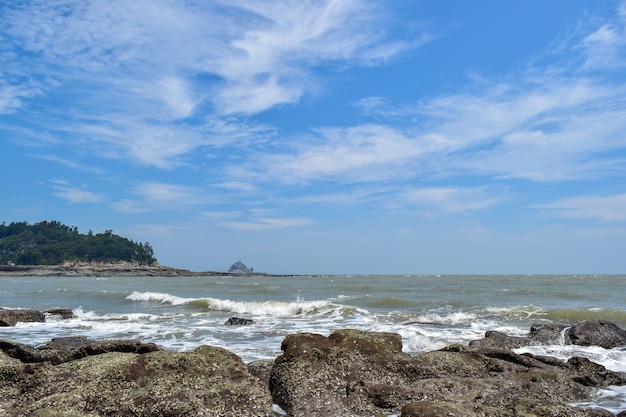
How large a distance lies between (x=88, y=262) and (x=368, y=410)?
17866cm

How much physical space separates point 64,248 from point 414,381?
187 m

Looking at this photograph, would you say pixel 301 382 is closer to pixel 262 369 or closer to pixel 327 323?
pixel 262 369

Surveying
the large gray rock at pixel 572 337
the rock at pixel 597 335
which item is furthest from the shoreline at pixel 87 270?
the rock at pixel 597 335

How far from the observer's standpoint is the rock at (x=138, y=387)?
6.46 metres

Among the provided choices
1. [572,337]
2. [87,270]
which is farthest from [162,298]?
[87,270]

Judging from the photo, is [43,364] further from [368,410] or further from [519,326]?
[519,326]

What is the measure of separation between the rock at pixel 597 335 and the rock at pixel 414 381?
5.66 m

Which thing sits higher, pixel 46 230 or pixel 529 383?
pixel 46 230

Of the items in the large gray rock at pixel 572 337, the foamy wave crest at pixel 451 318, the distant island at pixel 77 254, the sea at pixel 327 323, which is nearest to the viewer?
the sea at pixel 327 323

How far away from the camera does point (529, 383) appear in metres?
8.21

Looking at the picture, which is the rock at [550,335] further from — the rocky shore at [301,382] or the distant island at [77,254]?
the distant island at [77,254]

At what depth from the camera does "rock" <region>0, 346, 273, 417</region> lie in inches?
255

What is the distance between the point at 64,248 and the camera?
17338cm

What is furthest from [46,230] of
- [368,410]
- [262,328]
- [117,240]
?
[368,410]
